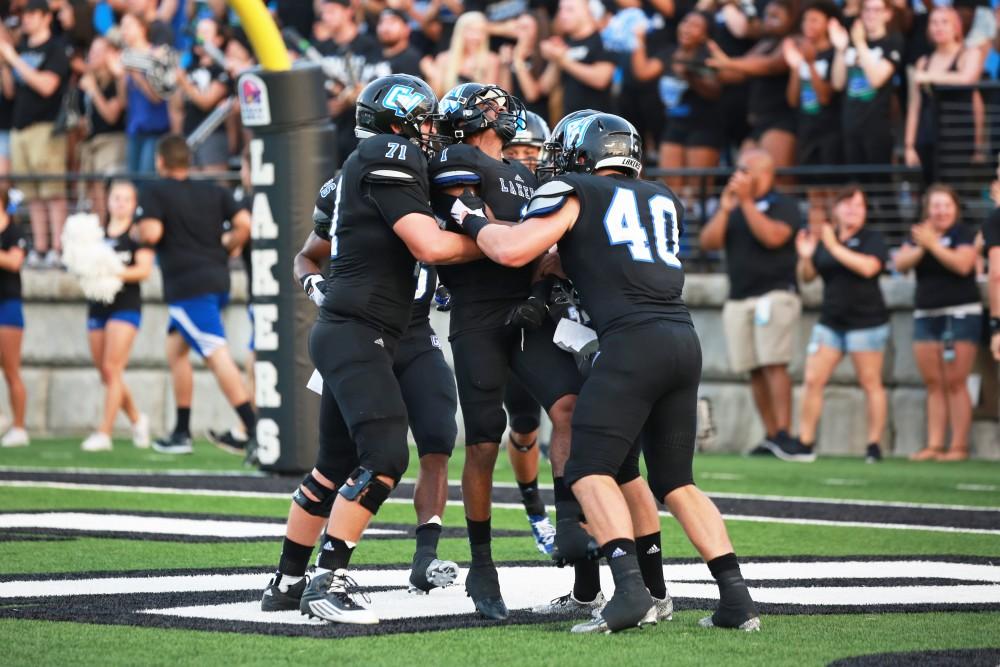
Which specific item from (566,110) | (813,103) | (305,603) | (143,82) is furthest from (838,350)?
(305,603)

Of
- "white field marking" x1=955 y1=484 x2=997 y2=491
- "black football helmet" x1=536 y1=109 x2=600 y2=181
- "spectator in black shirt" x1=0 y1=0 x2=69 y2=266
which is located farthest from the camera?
"spectator in black shirt" x1=0 y1=0 x2=69 y2=266

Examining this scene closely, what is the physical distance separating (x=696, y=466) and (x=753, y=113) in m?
3.24

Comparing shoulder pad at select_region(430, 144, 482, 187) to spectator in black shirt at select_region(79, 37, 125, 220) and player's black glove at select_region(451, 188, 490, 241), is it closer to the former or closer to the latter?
player's black glove at select_region(451, 188, 490, 241)

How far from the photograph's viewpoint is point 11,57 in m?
16.6

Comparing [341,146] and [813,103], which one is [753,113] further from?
[341,146]

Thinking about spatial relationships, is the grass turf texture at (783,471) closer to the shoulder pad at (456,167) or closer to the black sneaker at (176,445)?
the black sneaker at (176,445)

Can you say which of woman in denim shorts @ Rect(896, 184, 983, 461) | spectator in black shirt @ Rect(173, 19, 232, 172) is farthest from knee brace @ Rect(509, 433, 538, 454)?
spectator in black shirt @ Rect(173, 19, 232, 172)

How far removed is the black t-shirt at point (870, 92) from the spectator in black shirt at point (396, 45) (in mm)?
3681

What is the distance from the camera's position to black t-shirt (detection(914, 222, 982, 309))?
12930mm

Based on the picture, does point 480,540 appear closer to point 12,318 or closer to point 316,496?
point 316,496

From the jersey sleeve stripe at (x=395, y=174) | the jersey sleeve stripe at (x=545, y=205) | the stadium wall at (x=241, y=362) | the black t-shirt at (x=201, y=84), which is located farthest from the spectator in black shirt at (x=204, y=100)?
the jersey sleeve stripe at (x=545, y=205)

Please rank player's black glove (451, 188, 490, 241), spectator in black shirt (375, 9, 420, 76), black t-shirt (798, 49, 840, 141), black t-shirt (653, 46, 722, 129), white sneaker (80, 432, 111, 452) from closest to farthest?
player's black glove (451, 188, 490, 241) < black t-shirt (798, 49, 840, 141) < white sneaker (80, 432, 111, 452) < black t-shirt (653, 46, 722, 129) < spectator in black shirt (375, 9, 420, 76)

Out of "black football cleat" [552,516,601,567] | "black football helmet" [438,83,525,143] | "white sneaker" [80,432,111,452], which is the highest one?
"black football helmet" [438,83,525,143]

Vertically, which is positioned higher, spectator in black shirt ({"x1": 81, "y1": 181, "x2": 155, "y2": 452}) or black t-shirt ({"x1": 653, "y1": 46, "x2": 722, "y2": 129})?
black t-shirt ({"x1": 653, "y1": 46, "x2": 722, "y2": 129})
